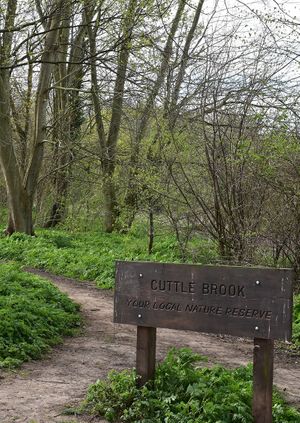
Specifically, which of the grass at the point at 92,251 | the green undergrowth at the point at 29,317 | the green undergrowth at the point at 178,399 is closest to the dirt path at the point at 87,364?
the green undergrowth at the point at 29,317

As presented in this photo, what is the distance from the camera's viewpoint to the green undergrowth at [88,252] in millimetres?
13586

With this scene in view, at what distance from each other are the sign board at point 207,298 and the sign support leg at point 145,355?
0.41 feet

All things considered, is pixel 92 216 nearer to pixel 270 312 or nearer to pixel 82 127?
pixel 82 127

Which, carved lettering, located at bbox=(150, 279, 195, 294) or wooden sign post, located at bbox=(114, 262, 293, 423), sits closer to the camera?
wooden sign post, located at bbox=(114, 262, 293, 423)

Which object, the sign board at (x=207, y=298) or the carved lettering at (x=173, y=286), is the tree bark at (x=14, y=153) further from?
the carved lettering at (x=173, y=286)

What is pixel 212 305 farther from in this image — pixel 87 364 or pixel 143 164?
pixel 143 164

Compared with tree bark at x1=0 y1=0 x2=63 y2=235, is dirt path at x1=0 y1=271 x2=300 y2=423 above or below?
below

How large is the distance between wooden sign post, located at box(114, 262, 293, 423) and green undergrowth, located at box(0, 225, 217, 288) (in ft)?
21.9

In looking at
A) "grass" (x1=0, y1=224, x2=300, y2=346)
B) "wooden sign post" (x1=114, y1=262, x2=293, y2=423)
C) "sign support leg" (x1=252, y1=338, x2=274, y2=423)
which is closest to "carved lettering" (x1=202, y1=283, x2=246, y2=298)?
"wooden sign post" (x1=114, y1=262, x2=293, y2=423)

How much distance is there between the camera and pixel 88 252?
1644 centimetres

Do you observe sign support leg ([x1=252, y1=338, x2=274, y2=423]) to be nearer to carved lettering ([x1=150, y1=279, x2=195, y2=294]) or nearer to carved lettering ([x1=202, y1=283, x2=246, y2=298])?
carved lettering ([x1=202, y1=283, x2=246, y2=298])

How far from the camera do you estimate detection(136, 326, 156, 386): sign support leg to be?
17.7 ft

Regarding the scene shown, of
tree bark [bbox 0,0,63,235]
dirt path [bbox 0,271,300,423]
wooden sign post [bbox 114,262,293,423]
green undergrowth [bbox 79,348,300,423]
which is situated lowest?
dirt path [bbox 0,271,300,423]

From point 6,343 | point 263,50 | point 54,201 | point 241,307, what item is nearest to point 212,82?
point 263,50
